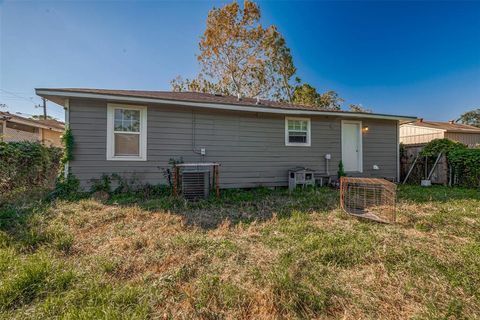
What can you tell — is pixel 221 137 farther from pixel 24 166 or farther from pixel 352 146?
pixel 24 166

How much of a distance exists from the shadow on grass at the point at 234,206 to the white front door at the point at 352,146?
2.77 m

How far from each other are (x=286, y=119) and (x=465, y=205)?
4.57 meters

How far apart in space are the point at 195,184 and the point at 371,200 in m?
4.06

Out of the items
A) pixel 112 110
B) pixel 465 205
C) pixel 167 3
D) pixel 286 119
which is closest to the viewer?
pixel 465 205

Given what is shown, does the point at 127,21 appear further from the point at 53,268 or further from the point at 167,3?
the point at 53,268

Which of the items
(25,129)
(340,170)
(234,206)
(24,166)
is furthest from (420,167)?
(25,129)

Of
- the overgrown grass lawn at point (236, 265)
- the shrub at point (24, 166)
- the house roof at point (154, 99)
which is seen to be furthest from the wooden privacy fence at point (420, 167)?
the shrub at point (24, 166)

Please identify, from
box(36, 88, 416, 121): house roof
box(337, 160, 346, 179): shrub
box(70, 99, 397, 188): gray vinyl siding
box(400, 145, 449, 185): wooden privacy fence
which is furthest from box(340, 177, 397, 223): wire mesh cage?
box(400, 145, 449, 185): wooden privacy fence

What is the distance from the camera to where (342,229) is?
313 centimetres

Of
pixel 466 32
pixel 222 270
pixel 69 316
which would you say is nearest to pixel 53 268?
pixel 69 316

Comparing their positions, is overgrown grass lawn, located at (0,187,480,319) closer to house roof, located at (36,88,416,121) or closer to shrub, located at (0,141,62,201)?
shrub, located at (0,141,62,201)

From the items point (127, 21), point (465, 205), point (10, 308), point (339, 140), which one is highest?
point (127, 21)

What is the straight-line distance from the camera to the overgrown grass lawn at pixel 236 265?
62.2 inches

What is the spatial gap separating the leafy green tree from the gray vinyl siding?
38883 mm
